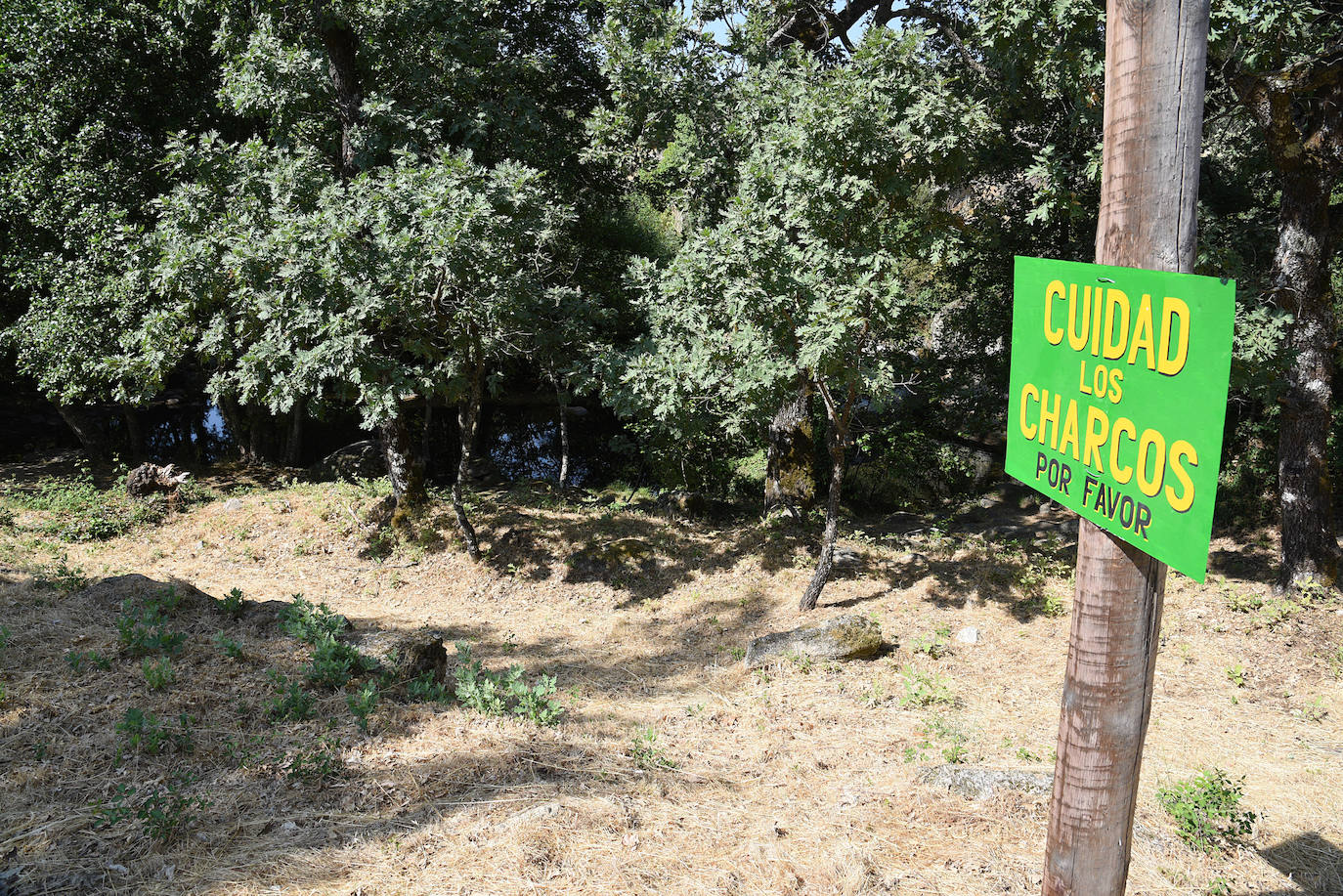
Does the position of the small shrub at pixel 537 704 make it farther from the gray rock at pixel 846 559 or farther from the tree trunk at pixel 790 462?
the tree trunk at pixel 790 462

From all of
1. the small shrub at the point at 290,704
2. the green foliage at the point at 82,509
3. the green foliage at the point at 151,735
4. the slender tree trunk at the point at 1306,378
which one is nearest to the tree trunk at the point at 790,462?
the slender tree trunk at the point at 1306,378

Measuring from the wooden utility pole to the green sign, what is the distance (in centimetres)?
16

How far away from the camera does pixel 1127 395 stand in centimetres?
213

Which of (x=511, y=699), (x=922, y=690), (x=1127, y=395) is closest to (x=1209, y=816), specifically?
(x=922, y=690)

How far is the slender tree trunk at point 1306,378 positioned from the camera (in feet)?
24.4

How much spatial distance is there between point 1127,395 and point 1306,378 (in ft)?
24.4

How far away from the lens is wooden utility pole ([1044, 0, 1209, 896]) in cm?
217

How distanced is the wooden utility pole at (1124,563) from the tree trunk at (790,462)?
8349 mm

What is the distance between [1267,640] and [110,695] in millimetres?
8845

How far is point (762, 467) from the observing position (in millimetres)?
13664

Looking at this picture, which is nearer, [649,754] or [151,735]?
[151,735]

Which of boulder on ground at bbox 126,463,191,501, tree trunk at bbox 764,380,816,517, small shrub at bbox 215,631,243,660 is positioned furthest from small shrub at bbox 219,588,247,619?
tree trunk at bbox 764,380,816,517

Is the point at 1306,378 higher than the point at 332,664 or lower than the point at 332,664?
higher

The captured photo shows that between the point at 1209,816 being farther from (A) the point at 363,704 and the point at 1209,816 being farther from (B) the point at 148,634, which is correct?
(B) the point at 148,634
